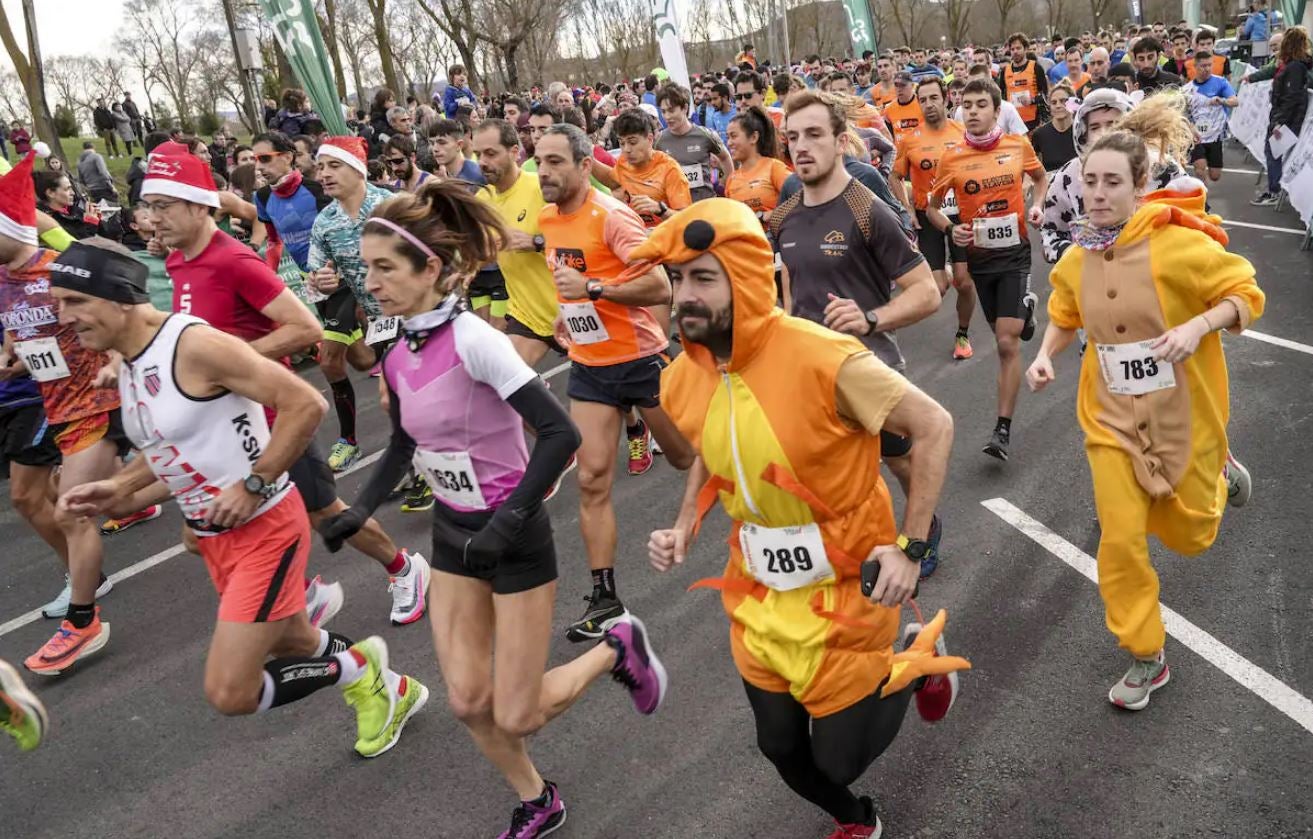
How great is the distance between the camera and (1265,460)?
5805mm

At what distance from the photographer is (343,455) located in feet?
25.1

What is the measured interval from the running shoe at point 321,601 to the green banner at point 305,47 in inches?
408

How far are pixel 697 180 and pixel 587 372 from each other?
4.84 m

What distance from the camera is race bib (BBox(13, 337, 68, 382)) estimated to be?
5215 millimetres

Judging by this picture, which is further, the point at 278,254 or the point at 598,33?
the point at 598,33

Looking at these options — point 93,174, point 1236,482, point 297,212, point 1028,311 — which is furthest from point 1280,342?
point 93,174

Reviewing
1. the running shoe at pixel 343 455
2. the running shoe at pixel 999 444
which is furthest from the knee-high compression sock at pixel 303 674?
the running shoe at pixel 999 444

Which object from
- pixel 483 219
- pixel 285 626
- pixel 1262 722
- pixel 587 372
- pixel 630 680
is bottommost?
pixel 1262 722

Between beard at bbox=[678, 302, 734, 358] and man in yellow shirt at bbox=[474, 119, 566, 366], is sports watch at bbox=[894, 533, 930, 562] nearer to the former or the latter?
beard at bbox=[678, 302, 734, 358]

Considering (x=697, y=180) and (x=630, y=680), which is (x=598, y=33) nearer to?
(x=697, y=180)

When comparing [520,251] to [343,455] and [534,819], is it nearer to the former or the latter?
[343,455]

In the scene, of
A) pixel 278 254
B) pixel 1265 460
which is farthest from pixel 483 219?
pixel 278 254

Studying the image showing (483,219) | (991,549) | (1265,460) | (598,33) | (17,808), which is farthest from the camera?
(598,33)

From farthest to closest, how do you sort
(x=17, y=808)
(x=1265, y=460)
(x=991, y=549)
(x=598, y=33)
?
(x=598, y=33) → (x=1265, y=460) → (x=991, y=549) → (x=17, y=808)
